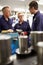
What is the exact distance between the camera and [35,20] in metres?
2.24

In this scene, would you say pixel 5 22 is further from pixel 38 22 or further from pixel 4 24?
pixel 38 22

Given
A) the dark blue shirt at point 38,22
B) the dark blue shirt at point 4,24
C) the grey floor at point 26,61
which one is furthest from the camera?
the dark blue shirt at point 4,24

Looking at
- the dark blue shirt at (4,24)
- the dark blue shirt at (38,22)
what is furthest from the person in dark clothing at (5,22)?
the dark blue shirt at (38,22)

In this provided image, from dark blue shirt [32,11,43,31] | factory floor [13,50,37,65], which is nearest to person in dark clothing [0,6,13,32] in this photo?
dark blue shirt [32,11,43,31]

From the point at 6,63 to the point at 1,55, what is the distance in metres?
0.06

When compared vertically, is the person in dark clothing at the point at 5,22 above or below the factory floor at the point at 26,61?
above

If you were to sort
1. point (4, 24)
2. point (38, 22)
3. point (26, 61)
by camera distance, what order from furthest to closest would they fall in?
point (4, 24) → point (38, 22) → point (26, 61)

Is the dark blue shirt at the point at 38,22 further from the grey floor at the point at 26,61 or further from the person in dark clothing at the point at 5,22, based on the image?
the grey floor at the point at 26,61

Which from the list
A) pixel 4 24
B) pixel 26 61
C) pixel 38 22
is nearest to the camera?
pixel 26 61

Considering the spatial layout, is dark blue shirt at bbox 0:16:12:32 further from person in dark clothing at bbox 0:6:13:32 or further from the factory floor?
the factory floor

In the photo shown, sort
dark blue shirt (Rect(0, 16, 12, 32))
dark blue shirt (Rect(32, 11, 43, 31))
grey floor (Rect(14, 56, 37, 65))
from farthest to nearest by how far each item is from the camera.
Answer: dark blue shirt (Rect(0, 16, 12, 32)), dark blue shirt (Rect(32, 11, 43, 31)), grey floor (Rect(14, 56, 37, 65))

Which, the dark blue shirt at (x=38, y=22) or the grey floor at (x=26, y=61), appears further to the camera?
the dark blue shirt at (x=38, y=22)

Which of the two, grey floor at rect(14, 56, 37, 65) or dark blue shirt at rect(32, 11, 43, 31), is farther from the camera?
dark blue shirt at rect(32, 11, 43, 31)

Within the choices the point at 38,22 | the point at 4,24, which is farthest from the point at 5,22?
the point at 38,22
